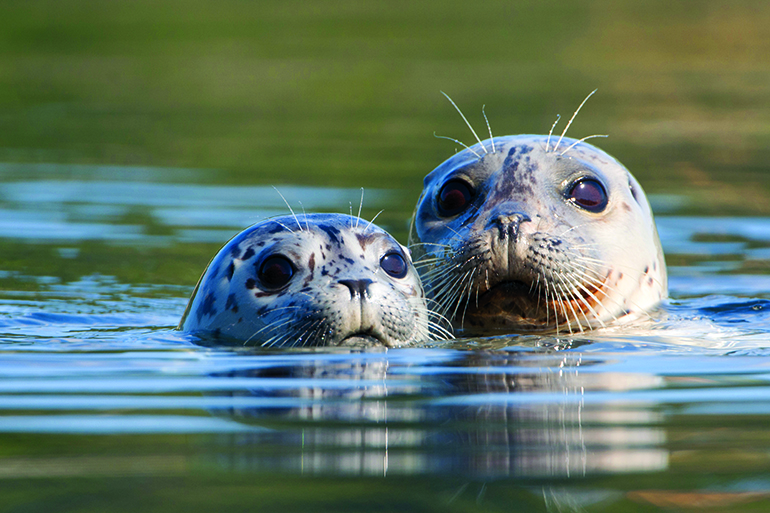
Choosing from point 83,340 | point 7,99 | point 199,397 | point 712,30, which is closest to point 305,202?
point 83,340

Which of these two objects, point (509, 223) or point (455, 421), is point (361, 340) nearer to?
point (509, 223)

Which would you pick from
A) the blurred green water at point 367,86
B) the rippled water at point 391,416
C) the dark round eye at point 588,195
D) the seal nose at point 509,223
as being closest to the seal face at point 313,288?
the rippled water at point 391,416

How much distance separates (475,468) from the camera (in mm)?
3271

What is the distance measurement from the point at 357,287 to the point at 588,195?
1.69 meters

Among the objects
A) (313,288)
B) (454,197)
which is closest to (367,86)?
(454,197)

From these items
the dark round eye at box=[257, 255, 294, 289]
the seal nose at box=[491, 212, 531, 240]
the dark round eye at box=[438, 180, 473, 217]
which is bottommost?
the dark round eye at box=[257, 255, 294, 289]

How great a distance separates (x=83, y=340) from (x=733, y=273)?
15.8 ft

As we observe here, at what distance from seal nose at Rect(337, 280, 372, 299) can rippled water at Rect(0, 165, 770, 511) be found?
0.24 metres

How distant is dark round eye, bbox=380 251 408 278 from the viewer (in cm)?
539

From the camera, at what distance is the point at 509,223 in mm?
5629

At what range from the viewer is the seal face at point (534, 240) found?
5.65 metres

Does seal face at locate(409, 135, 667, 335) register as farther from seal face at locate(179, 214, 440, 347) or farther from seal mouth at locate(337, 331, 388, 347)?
seal mouth at locate(337, 331, 388, 347)

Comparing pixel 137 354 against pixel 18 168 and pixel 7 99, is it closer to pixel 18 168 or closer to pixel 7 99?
pixel 18 168

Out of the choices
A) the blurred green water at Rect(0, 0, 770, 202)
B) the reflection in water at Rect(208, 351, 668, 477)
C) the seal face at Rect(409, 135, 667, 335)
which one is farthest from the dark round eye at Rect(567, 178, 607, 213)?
the blurred green water at Rect(0, 0, 770, 202)
